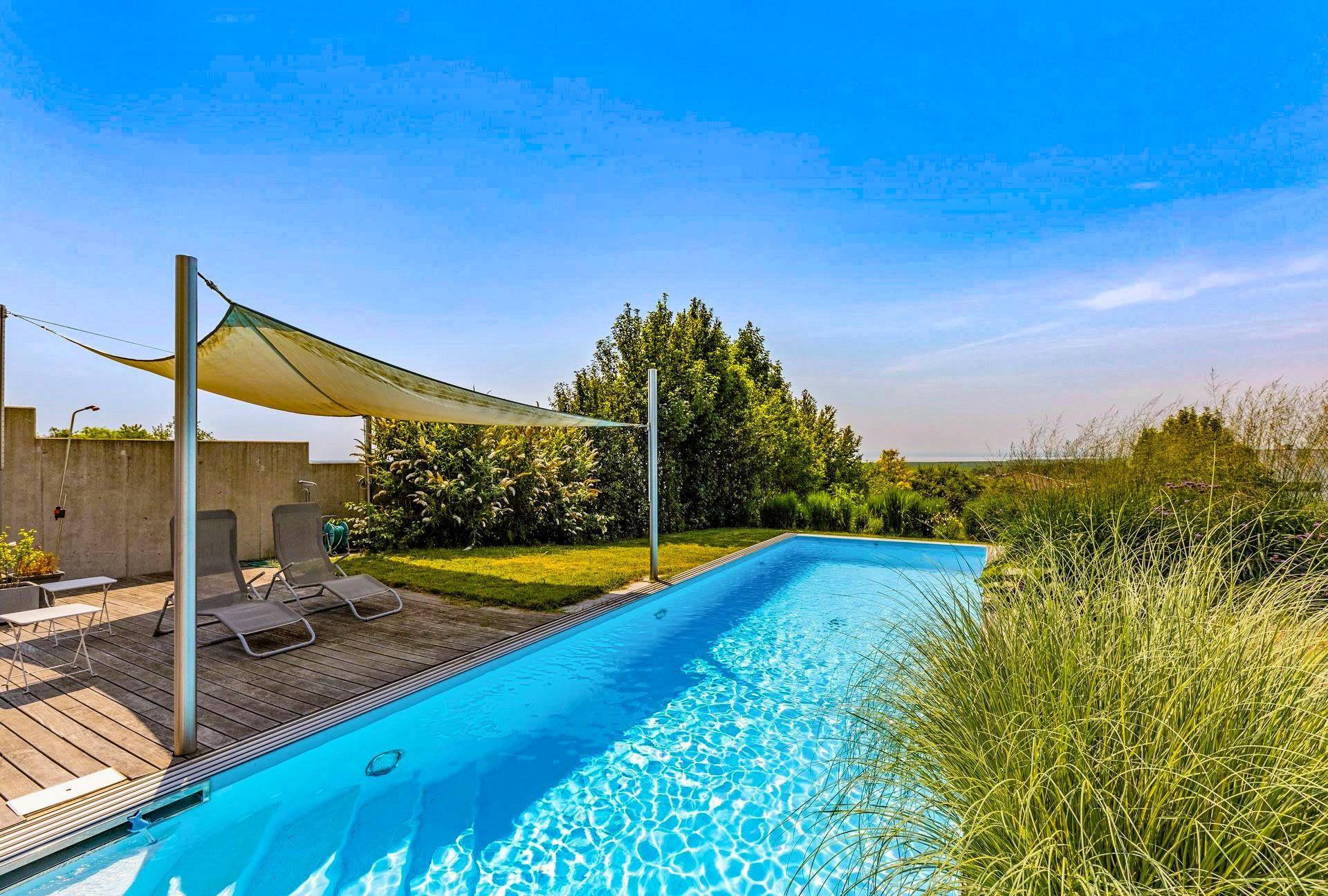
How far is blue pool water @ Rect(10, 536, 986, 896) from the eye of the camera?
2711 millimetres

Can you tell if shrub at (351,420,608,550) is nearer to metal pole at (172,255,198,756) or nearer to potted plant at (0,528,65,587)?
potted plant at (0,528,65,587)

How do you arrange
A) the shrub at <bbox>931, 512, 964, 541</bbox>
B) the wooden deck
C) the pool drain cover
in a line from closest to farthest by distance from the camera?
the wooden deck
the pool drain cover
the shrub at <bbox>931, 512, 964, 541</bbox>

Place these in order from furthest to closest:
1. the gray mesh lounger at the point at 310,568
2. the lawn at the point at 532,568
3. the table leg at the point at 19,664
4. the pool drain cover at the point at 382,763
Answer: the lawn at the point at 532,568
the gray mesh lounger at the point at 310,568
the table leg at the point at 19,664
the pool drain cover at the point at 382,763

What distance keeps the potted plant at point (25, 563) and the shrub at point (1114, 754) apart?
752cm

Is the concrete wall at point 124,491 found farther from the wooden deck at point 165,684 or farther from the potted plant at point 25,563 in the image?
the wooden deck at point 165,684

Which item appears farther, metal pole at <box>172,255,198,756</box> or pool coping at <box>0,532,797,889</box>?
metal pole at <box>172,255,198,756</box>

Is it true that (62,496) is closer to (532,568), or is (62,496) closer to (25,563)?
(25,563)

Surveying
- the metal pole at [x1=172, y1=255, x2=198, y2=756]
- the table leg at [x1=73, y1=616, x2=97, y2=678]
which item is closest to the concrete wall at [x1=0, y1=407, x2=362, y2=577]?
the table leg at [x1=73, y1=616, x2=97, y2=678]

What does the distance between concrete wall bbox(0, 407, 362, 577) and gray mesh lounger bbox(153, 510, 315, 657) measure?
2.45 meters

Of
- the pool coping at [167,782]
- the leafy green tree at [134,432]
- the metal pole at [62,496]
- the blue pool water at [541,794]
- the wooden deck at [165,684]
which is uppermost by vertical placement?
the leafy green tree at [134,432]

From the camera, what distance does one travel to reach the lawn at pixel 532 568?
698 centimetres

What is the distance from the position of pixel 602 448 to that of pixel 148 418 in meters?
8.60

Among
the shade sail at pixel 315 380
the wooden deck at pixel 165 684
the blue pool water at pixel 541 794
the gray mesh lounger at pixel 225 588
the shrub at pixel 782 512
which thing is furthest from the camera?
the shrub at pixel 782 512

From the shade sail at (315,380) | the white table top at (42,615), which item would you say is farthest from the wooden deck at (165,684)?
the shade sail at (315,380)
